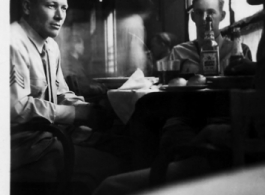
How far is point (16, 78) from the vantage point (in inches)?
62.1

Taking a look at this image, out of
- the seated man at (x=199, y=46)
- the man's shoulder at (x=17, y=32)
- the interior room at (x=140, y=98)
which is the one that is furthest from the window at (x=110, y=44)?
the man's shoulder at (x=17, y=32)

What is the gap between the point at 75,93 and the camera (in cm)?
156

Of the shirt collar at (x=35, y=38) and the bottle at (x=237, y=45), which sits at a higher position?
the shirt collar at (x=35, y=38)

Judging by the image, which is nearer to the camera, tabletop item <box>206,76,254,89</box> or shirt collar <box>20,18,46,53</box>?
tabletop item <box>206,76,254,89</box>

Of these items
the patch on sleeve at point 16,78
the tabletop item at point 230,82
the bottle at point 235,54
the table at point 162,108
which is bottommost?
the table at point 162,108

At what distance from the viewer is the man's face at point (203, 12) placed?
147 cm

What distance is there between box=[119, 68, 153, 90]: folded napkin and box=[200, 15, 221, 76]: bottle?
8.7 inches

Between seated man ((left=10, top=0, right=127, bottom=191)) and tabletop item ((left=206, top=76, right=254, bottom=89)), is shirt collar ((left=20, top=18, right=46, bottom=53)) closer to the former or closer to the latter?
seated man ((left=10, top=0, right=127, bottom=191))

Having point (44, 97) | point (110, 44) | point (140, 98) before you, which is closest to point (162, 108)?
point (140, 98)

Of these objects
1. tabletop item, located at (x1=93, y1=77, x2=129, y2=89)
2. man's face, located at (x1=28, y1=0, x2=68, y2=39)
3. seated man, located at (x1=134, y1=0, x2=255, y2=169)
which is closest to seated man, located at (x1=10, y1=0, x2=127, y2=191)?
man's face, located at (x1=28, y1=0, x2=68, y2=39)

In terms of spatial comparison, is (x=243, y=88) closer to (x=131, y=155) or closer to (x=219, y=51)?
(x=219, y=51)

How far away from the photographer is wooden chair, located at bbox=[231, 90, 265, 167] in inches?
56.6

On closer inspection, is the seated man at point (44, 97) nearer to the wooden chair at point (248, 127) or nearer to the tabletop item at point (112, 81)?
the tabletop item at point (112, 81)

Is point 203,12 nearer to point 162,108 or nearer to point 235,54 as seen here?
point 235,54
